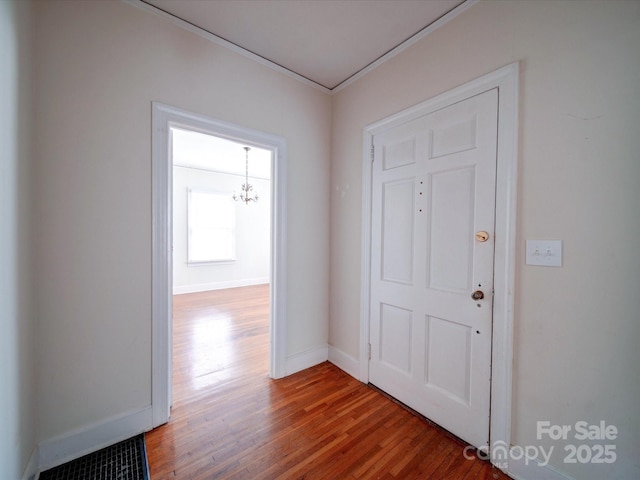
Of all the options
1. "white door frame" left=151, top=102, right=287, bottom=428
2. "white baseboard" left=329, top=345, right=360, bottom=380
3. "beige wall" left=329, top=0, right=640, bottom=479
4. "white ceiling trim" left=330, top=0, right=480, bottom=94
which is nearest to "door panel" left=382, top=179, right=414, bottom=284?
"beige wall" left=329, top=0, right=640, bottom=479

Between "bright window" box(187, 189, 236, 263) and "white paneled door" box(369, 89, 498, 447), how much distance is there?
481 centimetres

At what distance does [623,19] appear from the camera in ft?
3.71

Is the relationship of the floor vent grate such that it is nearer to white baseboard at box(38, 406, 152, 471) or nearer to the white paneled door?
white baseboard at box(38, 406, 152, 471)

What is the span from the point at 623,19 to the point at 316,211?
2120 millimetres

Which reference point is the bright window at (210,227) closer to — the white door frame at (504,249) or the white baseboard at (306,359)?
the white baseboard at (306,359)

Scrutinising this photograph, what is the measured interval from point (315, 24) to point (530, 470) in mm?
3013

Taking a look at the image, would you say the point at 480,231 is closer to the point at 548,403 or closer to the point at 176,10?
the point at 548,403

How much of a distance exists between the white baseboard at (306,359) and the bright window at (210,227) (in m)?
4.25

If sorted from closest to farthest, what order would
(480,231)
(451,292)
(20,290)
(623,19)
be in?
(623,19) < (20,290) < (480,231) < (451,292)

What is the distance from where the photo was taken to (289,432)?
1.72 m

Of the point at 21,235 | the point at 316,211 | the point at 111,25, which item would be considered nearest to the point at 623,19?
the point at 316,211

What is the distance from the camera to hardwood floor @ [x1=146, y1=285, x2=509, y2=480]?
1.45 metres

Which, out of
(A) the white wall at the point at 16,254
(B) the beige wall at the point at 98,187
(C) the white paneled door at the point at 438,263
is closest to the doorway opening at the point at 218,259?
(B) the beige wall at the point at 98,187

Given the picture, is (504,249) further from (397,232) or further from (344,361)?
(344,361)
